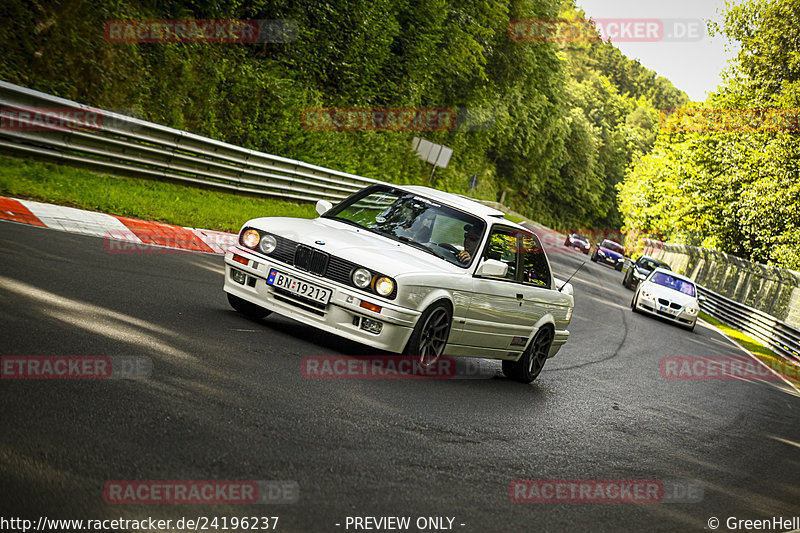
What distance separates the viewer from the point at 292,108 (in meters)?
22.9

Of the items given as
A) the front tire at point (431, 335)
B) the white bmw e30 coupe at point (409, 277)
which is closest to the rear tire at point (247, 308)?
the white bmw e30 coupe at point (409, 277)

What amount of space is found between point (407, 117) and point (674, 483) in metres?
27.8

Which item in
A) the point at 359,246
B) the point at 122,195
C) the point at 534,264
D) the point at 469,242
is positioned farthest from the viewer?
the point at 122,195

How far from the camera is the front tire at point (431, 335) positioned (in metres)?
7.07

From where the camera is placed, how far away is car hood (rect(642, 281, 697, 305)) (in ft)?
77.0

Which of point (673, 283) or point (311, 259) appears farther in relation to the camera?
point (673, 283)

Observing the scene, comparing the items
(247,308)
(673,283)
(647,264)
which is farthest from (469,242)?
(647,264)

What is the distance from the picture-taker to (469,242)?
8070mm

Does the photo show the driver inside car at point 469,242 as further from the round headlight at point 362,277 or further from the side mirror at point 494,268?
the round headlight at point 362,277

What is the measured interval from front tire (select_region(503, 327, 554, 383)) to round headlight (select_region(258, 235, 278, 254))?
3.05 metres

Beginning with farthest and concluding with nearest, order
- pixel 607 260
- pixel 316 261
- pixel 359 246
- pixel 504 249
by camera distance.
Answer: pixel 607 260, pixel 504 249, pixel 359 246, pixel 316 261

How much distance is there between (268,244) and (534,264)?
3.04 meters

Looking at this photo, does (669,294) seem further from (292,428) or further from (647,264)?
(292,428)

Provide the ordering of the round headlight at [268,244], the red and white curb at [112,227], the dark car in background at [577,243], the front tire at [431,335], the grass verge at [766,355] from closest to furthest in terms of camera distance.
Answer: the front tire at [431,335] → the round headlight at [268,244] → the red and white curb at [112,227] → the grass verge at [766,355] → the dark car in background at [577,243]
